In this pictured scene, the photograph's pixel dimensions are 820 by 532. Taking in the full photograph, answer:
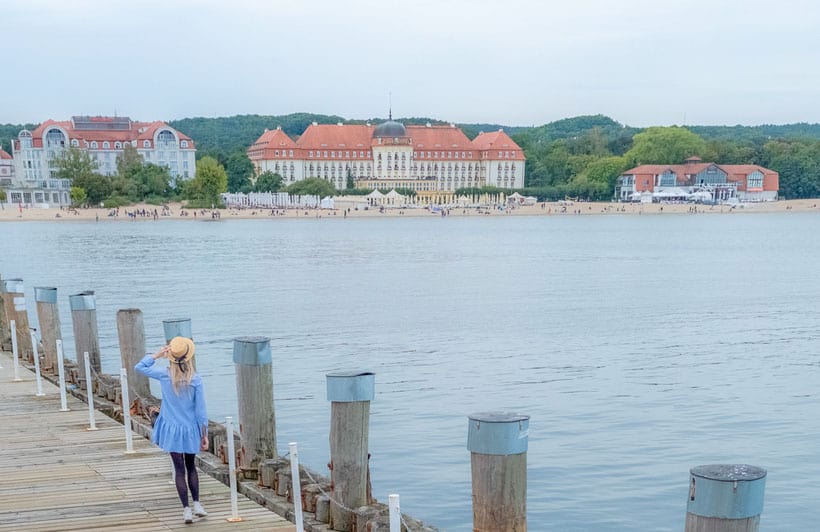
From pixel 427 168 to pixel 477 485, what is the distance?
519ft

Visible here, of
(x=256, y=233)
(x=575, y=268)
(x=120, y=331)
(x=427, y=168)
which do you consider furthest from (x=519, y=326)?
(x=427, y=168)

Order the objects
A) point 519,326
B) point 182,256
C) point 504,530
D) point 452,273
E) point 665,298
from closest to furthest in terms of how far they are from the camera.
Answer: point 504,530 < point 519,326 < point 665,298 < point 452,273 < point 182,256

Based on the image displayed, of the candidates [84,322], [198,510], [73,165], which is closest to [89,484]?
[198,510]

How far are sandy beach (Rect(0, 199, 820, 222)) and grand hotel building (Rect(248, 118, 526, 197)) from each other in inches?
555

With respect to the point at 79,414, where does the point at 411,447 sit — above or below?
below

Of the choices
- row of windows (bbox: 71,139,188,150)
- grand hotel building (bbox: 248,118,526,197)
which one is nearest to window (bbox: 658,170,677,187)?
grand hotel building (bbox: 248,118,526,197)

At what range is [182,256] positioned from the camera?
55000 millimetres

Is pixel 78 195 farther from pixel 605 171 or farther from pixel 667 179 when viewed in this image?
pixel 667 179

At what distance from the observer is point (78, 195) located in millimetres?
110375

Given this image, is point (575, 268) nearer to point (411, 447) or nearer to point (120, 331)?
point (411, 447)

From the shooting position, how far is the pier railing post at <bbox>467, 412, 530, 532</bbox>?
506 centimetres

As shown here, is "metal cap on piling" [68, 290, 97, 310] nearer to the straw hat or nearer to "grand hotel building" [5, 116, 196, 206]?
the straw hat

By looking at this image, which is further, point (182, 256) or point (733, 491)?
point (182, 256)

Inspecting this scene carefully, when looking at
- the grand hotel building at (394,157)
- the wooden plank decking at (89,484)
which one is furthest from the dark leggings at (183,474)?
the grand hotel building at (394,157)
